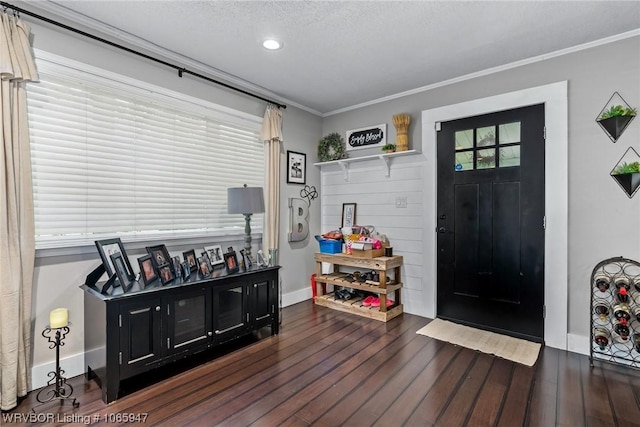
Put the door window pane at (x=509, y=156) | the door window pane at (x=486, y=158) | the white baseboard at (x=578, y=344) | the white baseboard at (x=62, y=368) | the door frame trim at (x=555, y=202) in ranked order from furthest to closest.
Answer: the door window pane at (x=486, y=158) < the door window pane at (x=509, y=156) < the door frame trim at (x=555, y=202) < the white baseboard at (x=578, y=344) < the white baseboard at (x=62, y=368)

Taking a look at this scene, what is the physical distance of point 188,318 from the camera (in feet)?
8.20

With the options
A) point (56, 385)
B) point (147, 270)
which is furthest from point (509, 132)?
point (56, 385)

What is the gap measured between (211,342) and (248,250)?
3.28 ft

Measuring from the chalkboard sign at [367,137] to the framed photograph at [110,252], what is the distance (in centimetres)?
295

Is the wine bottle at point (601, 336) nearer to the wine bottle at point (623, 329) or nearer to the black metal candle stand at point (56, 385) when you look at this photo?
the wine bottle at point (623, 329)

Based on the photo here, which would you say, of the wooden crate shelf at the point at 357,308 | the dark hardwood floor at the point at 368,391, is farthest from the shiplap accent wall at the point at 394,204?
the dark hardwood floor at the point at 368,391

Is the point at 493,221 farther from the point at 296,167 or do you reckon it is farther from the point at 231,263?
the point at 231,263

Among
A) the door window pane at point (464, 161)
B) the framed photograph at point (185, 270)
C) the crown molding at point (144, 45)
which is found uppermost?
the crown molding at point (144, 45)

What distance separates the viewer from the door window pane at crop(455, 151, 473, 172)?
3389 millimetres

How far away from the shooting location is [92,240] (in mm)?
2475

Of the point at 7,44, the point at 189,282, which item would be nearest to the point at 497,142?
the point at 189,282

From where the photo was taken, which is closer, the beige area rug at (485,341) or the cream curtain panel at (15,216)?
the cream curtain panel at (15,216)

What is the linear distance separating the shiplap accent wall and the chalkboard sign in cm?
23

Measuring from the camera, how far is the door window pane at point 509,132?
10.2 feet
